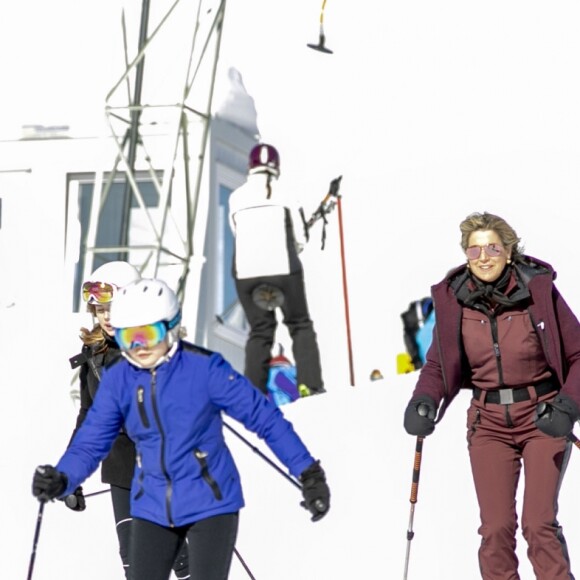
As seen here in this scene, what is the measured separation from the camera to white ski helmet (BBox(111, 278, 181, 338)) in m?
4.77

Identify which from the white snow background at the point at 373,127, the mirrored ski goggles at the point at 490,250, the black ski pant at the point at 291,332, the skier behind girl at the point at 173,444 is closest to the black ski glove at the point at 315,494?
the skier behind girl at the point at 173,444

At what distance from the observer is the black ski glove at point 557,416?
527 centimetres

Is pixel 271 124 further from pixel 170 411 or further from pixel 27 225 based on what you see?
pixel 170 411

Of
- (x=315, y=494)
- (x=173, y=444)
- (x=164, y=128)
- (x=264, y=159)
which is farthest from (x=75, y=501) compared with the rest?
(x=164, y=128)

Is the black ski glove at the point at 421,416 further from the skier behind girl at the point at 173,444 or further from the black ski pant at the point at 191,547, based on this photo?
the black ski pant at the point at 191,547

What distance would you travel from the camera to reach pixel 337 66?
14883mm

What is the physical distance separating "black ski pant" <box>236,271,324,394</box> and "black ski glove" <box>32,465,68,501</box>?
4.67 meters

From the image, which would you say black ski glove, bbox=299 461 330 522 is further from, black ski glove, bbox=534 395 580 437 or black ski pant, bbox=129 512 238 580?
black ski glove, bbox=534 395 580 437

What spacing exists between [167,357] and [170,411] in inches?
7.0

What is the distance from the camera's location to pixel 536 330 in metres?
5.45

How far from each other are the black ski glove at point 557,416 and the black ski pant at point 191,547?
1194 millimetres

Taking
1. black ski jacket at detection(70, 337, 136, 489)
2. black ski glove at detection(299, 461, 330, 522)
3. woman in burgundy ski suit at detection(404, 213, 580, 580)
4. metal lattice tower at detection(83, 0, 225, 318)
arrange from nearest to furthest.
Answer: black ski glove at detection(299, 461, 330, 522) < woman in burgundy ski suit at detection(404, 213, 580, 580) < black ski jacket at detection(70, 337, 136, 489) < metal lattice tower at detection(83, 0, 225, 318)

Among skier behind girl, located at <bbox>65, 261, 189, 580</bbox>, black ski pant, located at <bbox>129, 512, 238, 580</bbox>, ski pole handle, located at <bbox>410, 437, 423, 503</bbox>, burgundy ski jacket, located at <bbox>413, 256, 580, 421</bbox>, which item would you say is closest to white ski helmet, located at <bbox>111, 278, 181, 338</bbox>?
black ski pant, located at <bbox>129, 512, 238, 580</bbox>

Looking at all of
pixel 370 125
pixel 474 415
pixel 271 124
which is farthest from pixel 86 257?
pixel 474 415
